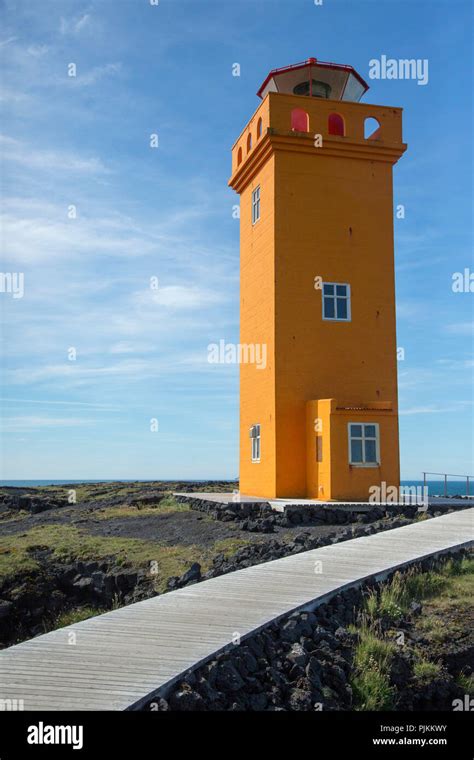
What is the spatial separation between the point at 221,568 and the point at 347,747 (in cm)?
477

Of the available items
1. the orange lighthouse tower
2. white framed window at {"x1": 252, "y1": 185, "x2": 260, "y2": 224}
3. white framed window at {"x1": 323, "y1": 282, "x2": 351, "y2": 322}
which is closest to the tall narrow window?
the orange lighthouse tower

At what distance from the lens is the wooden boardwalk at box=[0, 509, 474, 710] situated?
6312 millimetres

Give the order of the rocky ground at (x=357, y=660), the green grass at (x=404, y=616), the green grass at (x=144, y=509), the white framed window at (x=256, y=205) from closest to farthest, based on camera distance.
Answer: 1. the rocky ground at (x=357, y=660)
2. the green grass at (x=404, y=616)
3. the green grass at (x=144, y=509)
4. the white framed window at (x=256, y=205)

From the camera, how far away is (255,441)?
20953mm

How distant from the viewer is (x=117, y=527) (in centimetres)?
1786

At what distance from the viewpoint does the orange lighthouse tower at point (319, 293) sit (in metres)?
18.9

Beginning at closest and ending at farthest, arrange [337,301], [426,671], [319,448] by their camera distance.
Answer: [426,671] < [319,448] < [337,301]

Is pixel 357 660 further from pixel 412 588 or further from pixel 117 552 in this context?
pixel 117 552

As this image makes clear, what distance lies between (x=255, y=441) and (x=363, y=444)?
3584 millimetres

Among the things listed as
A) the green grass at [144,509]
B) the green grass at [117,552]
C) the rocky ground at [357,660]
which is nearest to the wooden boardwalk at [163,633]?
the rocky ground at [357,660]

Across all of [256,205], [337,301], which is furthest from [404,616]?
[256,205]

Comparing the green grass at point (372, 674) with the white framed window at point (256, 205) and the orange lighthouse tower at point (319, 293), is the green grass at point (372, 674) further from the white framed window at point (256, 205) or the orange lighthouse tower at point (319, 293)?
the white framed window at point (256, 205)

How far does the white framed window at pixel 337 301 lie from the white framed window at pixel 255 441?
3.66 m

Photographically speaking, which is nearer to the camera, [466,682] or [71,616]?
[466,682]
